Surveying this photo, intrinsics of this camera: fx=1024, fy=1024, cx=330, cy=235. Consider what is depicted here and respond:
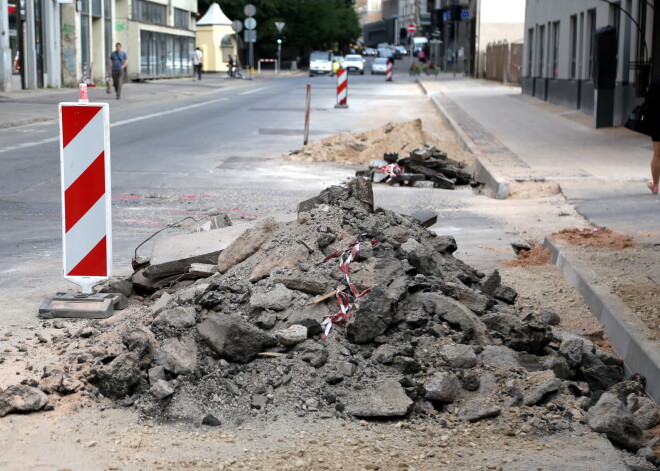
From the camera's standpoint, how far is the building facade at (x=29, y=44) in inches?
1379

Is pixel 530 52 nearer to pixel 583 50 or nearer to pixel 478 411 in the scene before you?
pixel 583 50

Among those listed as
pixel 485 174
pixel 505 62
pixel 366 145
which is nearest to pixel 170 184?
pixel 485 174

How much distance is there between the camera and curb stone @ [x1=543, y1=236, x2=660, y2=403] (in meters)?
5.33

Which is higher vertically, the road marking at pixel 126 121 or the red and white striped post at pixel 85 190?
the red and white striped post at pixel 85 190

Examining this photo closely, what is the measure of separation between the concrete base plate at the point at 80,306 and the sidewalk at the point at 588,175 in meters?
3.14

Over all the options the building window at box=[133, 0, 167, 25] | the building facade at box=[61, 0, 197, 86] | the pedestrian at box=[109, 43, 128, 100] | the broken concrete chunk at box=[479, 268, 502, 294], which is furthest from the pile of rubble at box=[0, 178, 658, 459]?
the building window at box=[133, 0, 167, 25]

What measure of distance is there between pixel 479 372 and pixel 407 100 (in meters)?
36.5

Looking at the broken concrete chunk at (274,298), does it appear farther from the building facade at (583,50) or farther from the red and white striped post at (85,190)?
the building facade at (583,50)

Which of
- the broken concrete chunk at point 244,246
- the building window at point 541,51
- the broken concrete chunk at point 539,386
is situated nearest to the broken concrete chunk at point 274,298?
the broken concrete chunk at point 244,246

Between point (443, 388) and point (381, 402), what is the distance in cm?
31

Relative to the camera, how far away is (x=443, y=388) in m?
4.91

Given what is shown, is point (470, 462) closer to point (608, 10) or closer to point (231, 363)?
point (231, 363)

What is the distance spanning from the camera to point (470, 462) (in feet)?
14.3

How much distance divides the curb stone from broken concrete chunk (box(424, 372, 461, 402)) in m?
1.04
